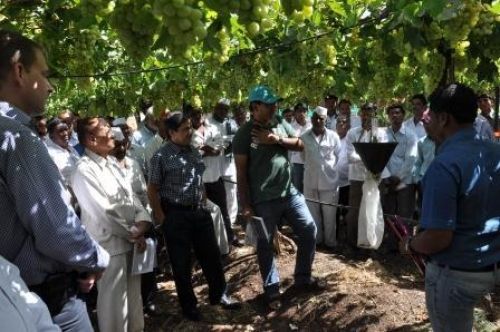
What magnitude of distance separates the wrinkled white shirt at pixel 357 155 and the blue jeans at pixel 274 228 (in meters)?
2.00

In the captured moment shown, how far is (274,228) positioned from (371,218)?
4.49 ft

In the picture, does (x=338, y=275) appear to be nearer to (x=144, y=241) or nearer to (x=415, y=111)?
(x=144, y=241)

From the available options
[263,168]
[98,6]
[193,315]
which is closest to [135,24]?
[98,6]

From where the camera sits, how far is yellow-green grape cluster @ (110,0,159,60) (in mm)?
2237

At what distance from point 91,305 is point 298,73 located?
10.4 ft

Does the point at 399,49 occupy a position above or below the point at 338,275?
above

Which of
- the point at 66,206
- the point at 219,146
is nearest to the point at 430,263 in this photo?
the point at 66,206

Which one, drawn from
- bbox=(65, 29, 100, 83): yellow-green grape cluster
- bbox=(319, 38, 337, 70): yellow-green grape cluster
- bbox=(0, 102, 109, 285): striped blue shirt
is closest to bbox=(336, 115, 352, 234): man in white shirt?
bbox=(319, 38, 337, 70): yellow-green grape cluster

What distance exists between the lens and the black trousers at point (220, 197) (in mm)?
7641

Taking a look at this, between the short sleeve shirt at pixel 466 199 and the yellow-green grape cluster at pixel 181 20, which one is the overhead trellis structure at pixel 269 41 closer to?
the yellow-green grape cluster at pixel 181 20

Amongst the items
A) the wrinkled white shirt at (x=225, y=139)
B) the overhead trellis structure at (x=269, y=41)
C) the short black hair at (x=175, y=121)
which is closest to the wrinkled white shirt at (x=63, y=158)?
the overhead trellis structure at (x=269, y=41)

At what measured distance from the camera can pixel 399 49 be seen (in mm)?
3539

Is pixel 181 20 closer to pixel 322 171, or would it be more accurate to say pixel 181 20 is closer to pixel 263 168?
pixel 263 168

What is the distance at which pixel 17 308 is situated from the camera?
1.40m
